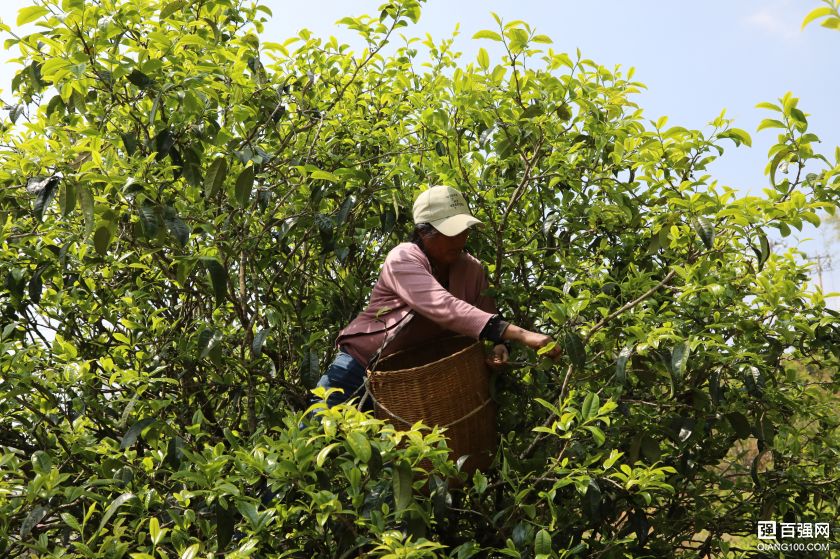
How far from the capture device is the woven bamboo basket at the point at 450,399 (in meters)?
2.67

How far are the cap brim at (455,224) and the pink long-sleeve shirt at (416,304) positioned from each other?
0.12 meters

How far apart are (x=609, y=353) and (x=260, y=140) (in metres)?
1.62

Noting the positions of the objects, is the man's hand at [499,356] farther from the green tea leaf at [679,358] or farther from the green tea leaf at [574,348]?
the green tea leaf at [679,358]

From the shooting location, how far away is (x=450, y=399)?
106 inches

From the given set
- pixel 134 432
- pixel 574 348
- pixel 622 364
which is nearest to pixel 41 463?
pixel 134 432

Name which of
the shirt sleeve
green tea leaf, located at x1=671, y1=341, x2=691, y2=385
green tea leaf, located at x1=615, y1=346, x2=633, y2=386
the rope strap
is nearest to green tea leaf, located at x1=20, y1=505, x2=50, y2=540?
the rope strap

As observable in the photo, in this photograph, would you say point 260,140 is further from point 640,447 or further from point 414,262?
point 640,447

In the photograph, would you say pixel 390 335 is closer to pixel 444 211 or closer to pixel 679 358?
pixel 444 211

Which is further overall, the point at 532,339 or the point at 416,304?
the point at 416,304

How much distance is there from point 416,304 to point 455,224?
30cm

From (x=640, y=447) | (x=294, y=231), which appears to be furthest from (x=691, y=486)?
(x=294, y=231)

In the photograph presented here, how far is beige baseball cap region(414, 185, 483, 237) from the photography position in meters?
2.90

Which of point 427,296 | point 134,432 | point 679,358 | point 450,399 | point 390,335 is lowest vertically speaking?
point 134,432

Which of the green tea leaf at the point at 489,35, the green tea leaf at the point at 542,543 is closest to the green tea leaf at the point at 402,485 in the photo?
the green tea leaf at the point at 542,543
